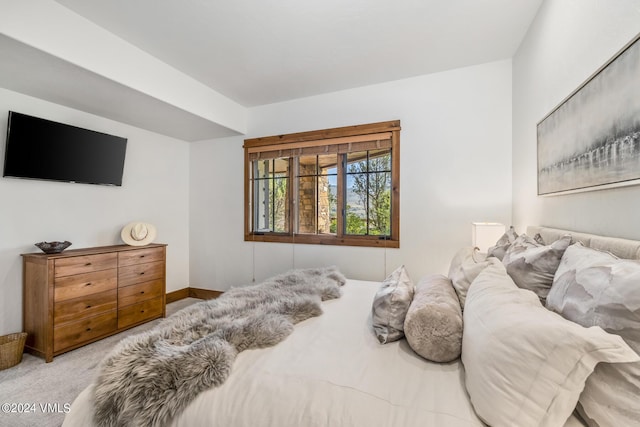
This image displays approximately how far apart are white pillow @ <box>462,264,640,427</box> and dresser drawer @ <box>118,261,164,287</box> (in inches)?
129

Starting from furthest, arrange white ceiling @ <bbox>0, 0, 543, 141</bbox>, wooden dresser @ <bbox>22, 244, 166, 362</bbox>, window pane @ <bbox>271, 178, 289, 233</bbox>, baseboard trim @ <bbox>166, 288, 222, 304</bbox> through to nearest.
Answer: baseboard trim @ <bbox>166, 288, 222, 304</bbox> → window pane @ <bbox>271, 178, 289, 233</bbox> → wooden dresser @ <bbox>22, 244, 166, 362</bbox> → white ceiling @ <bbox>0, 0, 543, 141</bbox>

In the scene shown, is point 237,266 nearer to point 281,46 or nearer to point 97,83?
point 97,83

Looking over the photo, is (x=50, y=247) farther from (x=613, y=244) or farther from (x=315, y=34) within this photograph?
(x=613, y=244)

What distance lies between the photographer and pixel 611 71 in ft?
3.84

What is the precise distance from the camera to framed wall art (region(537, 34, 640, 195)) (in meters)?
1.06

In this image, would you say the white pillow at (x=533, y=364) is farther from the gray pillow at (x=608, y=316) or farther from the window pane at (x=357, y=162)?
the window pane at (x=357, y=162)

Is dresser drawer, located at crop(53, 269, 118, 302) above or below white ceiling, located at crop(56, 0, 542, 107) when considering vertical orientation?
below

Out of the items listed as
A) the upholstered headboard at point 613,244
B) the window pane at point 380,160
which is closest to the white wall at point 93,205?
the window pane at point 380,160

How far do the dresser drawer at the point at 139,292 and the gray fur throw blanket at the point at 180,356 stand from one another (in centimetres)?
194

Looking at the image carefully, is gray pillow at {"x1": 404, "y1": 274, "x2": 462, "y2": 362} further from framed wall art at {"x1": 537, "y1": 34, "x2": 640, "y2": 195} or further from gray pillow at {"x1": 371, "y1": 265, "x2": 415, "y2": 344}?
framed wall art at {"x1": 537, "y1": 34, "x2": 640, "y2": 195}

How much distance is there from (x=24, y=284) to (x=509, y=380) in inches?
145

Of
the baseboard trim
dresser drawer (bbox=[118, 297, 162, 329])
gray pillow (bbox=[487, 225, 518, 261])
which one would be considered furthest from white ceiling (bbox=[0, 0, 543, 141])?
the baseboard trim

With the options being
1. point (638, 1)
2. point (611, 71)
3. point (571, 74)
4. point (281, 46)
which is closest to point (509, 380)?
point (611, 71)

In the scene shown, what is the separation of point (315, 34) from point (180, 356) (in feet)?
8.05
